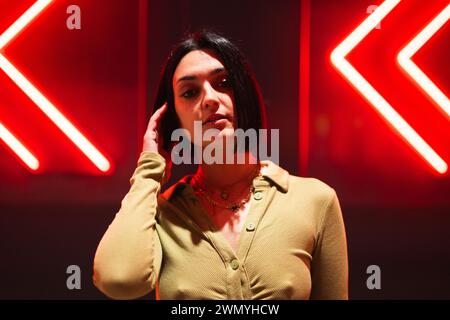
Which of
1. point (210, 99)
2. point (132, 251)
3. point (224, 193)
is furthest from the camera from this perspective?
point (224, 193)

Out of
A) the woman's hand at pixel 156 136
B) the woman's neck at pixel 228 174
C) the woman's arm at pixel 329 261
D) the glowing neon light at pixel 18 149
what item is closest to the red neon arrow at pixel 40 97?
the glowing neon light at pixel 18 149

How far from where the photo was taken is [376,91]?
1592 mm

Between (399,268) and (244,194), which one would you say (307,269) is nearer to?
(244,194)

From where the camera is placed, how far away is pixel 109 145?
1839mm

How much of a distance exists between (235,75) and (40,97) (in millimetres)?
798

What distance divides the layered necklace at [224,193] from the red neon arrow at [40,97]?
446 mm

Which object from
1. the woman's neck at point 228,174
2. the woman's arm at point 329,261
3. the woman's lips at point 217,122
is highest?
the woman's lips at point 217,122

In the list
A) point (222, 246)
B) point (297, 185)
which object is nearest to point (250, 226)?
point (222, 246)

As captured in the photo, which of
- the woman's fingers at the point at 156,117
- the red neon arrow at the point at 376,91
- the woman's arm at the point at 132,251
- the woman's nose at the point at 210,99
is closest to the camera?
the woman's arm at the point at 132,251

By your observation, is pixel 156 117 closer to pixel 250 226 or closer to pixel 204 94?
pixel 204 94

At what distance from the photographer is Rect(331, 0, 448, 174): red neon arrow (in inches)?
61.7

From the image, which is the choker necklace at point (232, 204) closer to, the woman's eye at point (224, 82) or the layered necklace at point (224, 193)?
the layered necklace at point (224, 193)

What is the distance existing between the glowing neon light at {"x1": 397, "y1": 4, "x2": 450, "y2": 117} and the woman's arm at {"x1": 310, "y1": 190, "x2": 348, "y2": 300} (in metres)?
0.66

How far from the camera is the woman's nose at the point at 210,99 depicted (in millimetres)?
1217
